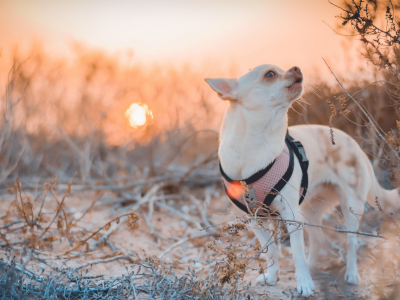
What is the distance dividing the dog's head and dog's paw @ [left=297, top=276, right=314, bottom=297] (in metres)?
1.35

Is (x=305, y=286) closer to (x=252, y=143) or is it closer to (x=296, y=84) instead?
(x=252, y=143)

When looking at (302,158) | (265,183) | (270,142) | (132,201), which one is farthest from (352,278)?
(132,201)

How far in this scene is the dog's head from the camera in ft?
9.40

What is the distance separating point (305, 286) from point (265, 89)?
1638 mm

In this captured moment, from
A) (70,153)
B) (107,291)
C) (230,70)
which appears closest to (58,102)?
(70,153)

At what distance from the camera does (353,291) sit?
3031mm

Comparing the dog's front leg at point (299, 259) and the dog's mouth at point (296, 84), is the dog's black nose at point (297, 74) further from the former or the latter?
the dog's front leg at point (299, 259)

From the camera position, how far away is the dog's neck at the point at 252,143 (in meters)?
2.89

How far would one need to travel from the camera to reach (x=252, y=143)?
9.60ft

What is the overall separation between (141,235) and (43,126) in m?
3.84

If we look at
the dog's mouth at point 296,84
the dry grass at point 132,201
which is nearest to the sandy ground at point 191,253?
the dry grass at point 132,201

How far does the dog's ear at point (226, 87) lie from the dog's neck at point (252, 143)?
14 centimetres

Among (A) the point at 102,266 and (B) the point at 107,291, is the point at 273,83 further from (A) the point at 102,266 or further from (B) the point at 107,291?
(A) the point at 102,266

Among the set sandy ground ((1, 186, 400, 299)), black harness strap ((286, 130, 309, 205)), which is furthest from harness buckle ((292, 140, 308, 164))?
sandy ground ((1, 186, 400, 299))
